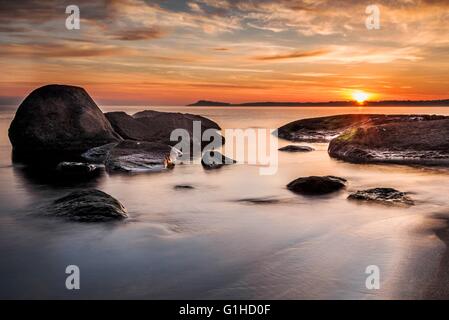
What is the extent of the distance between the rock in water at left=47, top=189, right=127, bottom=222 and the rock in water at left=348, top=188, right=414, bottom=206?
15.1ft

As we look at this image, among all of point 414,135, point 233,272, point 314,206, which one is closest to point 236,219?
point 314,206

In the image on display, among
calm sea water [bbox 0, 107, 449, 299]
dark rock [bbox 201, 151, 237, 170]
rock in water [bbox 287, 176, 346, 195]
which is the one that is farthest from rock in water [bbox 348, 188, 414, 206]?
dark rock [bbox 201, 151, 237, 170]

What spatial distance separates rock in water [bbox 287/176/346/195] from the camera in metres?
10.3

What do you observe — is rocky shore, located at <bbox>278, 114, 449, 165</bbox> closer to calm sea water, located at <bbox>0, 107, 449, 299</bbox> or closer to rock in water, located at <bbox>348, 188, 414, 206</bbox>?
calm sea water, located at <bbox>0, 107, 449, 299</bbox>

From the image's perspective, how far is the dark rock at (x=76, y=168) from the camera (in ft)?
44.0

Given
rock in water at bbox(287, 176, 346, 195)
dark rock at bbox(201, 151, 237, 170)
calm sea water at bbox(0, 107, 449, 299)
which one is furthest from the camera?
dark rock at bbox(201, 151, 237, 170)

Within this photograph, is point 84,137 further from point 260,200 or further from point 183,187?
point 260,200

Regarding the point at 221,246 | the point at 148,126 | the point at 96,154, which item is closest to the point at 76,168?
the point at 96,154

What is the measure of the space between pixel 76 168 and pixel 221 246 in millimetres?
8419

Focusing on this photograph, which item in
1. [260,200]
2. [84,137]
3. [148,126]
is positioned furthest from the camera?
[148,126]

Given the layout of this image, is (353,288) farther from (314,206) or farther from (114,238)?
(314,206)

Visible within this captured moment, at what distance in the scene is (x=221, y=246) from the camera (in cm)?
664

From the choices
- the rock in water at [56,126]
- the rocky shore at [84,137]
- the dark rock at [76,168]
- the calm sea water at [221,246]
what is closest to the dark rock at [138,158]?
the rocky shore at [84,137]

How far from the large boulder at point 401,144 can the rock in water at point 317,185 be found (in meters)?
5.71
